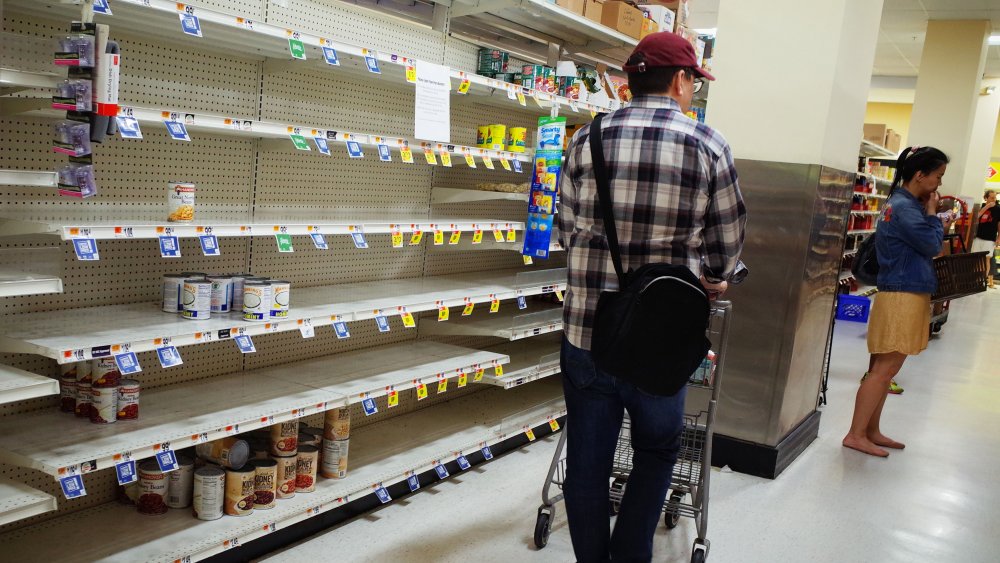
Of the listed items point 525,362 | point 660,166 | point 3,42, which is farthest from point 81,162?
point 525,362

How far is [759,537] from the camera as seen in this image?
3.55 meters

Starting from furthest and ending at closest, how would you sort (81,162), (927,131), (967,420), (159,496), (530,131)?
(927,131), (967,420), (530,131), (159,496), (81,162)

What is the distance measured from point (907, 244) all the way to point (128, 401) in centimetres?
405

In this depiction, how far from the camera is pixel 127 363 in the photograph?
231cm

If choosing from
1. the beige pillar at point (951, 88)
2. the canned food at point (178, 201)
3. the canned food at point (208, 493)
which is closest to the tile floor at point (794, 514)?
the canned food at point (208, 493)

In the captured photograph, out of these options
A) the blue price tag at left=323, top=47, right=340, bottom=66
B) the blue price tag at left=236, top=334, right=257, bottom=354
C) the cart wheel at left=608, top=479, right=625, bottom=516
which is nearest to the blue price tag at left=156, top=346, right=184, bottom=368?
the blue price tag at left=236, top=334, right=257, bottom=354

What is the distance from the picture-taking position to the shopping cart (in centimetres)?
317

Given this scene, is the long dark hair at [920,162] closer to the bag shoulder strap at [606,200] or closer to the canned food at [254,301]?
the bag shoulder strap at [606,200]

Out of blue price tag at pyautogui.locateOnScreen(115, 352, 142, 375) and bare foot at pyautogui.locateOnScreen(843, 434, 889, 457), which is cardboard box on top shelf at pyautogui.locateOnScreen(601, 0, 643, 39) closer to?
bare foot at pyautogui.locateOnScreen(843, 434, 889, 457)

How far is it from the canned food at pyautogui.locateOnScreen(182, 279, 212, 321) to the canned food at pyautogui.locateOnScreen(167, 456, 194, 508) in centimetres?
60

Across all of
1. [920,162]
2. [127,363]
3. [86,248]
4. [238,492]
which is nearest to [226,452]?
[238,492]

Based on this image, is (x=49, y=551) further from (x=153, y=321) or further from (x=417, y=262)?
(x=417, y=262)

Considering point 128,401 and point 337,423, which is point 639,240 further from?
point 128,401

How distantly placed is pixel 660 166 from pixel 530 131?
280 cm
